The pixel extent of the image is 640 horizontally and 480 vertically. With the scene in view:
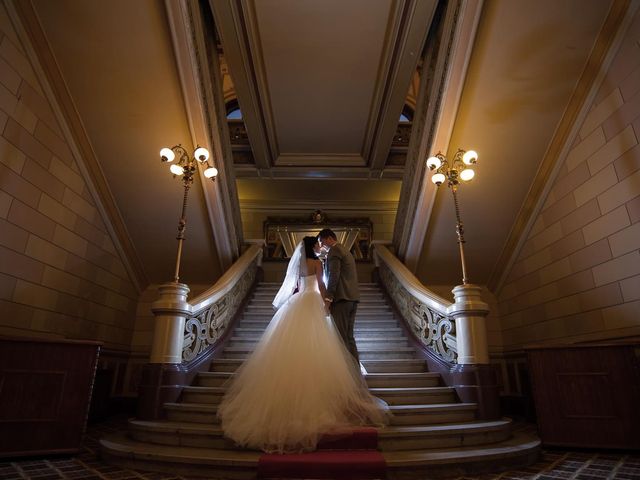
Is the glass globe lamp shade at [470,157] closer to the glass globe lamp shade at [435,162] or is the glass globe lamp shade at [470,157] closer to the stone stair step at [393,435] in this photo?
Answer: the glass globe lamp shade at [435,162]

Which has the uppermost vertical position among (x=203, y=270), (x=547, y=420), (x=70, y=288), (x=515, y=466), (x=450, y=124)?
(x=450, y=124)

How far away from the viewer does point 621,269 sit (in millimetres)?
3701

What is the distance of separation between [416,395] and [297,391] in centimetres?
143

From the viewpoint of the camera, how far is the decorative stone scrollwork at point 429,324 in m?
3.86

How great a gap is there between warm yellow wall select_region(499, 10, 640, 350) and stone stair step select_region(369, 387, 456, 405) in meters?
1.83

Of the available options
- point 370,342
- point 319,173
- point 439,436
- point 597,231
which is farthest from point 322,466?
point 319,173

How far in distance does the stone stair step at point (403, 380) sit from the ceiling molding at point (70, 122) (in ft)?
12.9

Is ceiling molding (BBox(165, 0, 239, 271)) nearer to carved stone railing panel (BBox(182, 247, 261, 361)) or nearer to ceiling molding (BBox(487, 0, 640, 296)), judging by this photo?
carved stone railing panel (BBox(182, 247, 261, 361))

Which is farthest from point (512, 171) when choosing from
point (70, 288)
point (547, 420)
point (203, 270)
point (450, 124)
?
point (70, 288)

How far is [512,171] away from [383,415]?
3.57m

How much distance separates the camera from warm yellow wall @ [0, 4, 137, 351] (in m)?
3.44

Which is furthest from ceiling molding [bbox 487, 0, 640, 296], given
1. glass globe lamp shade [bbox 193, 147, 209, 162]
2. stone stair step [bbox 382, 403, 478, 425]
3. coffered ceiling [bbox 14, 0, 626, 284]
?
glass globe lamp shade [bbox 193, 147, 209, 162]

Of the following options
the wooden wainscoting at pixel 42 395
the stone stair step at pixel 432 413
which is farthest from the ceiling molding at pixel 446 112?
the wooden wainscoting at pixel 42 395

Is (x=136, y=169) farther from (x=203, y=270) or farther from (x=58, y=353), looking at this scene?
(x=58, y=353)
